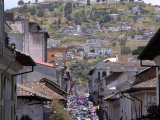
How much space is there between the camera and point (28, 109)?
24.2 m

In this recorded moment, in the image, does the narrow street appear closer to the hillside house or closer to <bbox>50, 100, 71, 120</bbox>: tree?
the hillside house

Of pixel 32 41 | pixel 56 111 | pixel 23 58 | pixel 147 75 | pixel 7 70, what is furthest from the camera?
pixel 32 41

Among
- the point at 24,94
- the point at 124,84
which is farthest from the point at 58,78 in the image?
the point at 24,94

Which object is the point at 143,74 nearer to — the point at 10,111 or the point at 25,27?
the point at 10,111

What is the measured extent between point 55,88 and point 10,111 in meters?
26.4

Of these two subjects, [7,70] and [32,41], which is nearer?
[7,70]

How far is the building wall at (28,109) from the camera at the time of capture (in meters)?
22.1

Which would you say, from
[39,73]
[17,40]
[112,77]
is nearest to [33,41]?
[39,73]

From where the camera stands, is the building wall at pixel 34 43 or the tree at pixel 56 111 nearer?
the tree at pixel 56 111

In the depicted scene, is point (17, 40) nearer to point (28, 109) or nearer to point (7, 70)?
point (28, 109)

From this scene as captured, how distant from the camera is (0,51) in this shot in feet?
40.0

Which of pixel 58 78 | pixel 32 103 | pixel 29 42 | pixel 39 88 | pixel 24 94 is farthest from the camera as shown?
pixel 29 42

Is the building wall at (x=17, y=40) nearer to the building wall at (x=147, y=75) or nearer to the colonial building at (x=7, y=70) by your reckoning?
the building wall at (x=147, y=75)

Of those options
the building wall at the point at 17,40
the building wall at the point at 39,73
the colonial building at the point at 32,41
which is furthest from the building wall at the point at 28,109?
the colonial building at the point at 32,41
